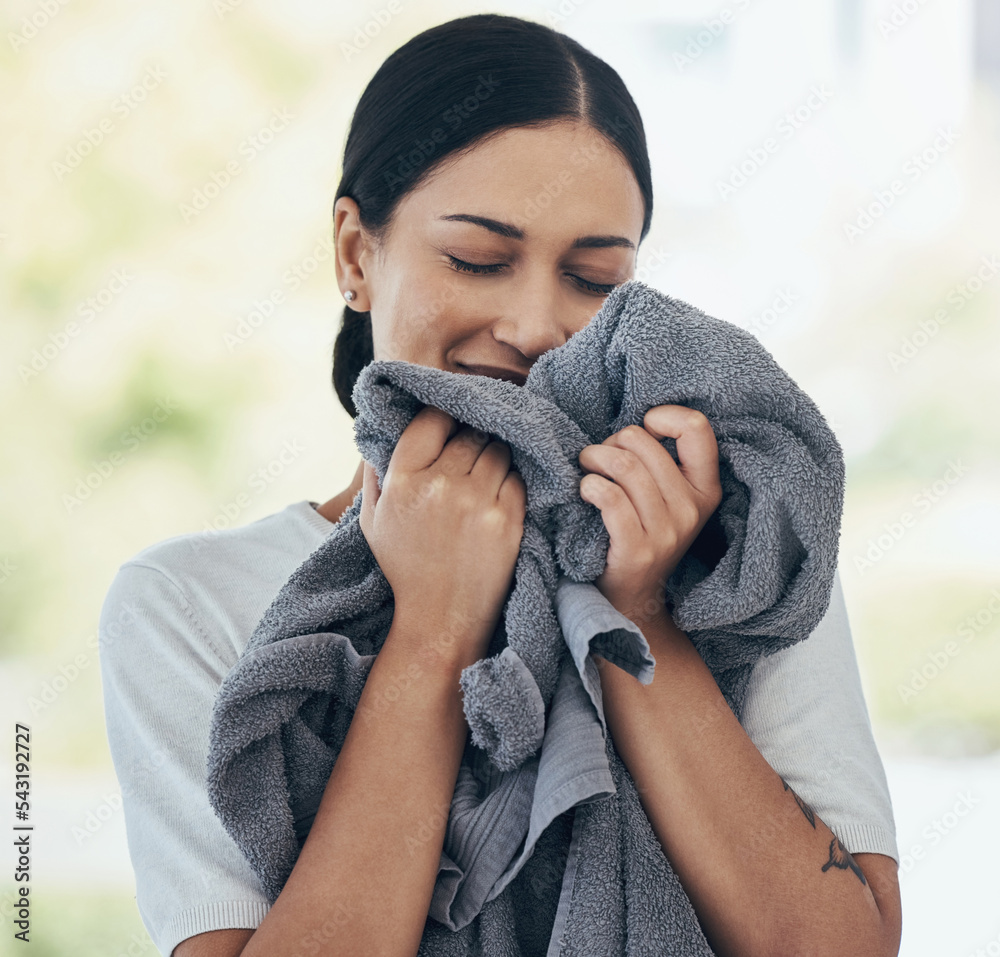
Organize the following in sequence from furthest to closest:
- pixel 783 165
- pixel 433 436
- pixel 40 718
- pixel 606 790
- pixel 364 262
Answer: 1. pixel 783 165
2. pixel 40 718
3. pixel 364 262
4. pixel 433 436
5. pixel 606 790

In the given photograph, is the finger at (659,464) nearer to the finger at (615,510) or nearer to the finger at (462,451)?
the finger at (615,510)

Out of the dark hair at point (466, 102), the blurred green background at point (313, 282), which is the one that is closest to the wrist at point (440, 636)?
the dark hair at point (466, 102)

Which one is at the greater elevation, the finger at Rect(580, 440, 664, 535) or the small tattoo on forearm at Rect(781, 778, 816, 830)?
the finger at Rect(580, 440, 664, 535)

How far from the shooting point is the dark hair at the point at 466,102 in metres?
0.98

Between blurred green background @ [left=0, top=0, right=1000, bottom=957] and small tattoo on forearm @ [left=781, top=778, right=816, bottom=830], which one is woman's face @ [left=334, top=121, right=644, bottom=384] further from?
blurred green background @ [left=0, top=0, right=1000, bottom=957]

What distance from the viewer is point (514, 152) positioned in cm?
95

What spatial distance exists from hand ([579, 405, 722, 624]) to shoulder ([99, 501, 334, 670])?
44cm

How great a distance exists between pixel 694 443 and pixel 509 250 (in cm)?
32

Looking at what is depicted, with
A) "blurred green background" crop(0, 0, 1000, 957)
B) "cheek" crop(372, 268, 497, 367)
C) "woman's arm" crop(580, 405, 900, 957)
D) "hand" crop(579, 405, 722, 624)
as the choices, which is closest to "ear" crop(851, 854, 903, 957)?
"woman's arm" crop(580, 405, 900, 957)

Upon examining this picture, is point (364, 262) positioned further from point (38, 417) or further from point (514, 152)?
point (38, 417)

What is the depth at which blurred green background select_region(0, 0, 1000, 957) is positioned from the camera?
1938 millimetres

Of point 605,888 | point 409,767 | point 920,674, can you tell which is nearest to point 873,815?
point 605,888

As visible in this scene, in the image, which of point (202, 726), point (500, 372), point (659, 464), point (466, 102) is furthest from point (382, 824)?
point (466, 102)

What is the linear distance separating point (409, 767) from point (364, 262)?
615 millimetres
